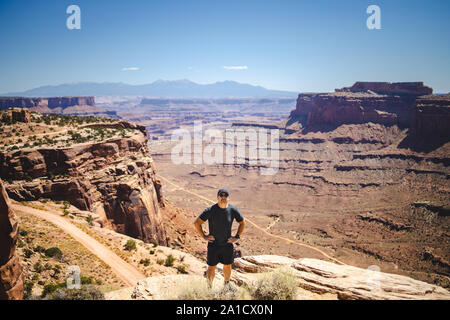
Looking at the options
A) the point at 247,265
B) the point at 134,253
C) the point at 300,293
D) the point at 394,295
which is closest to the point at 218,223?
the point at 300,293

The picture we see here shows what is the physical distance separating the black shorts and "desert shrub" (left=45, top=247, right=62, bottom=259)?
40.5 feet

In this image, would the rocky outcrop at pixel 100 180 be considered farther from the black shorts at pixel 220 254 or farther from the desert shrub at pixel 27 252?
the black shorts at pixel 220 254

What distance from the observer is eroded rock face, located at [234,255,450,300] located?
777 cm

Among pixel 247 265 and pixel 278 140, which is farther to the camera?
pixel 278 140

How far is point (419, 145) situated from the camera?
223ft

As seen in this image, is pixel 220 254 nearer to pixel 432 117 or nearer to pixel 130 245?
pixel 130 245

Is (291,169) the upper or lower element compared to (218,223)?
lower

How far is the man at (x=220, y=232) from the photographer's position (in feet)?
25.1

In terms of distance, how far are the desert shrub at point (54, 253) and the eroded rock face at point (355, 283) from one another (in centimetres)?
1137

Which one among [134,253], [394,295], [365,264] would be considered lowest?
[365,264]

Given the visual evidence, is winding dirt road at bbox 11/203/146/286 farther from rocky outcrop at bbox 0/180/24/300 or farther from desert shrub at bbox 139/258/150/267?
rocky outcrop at bbox 0/180/24/300

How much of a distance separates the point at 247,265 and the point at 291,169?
255 ft

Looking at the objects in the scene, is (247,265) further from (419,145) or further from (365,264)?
(419,145)
